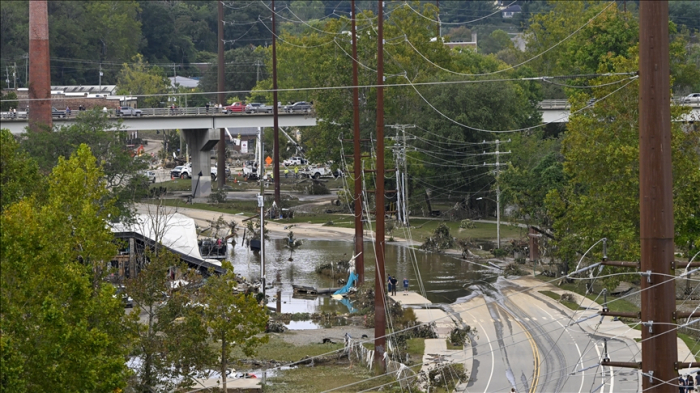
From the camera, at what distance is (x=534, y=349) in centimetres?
3791

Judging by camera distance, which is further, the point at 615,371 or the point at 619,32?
the point at 619,32

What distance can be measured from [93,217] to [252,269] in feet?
106

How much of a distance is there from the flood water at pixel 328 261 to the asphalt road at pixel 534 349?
347 centimetres

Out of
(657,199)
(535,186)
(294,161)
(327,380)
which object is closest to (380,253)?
(327,380)

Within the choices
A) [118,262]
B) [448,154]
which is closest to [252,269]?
[118,262]

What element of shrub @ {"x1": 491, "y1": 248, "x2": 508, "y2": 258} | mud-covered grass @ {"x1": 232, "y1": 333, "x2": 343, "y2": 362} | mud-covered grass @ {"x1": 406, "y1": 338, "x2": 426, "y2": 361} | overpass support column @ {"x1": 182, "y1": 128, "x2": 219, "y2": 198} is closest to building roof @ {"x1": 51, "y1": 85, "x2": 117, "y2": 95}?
overpass support column @ {"x1": 182, "y1": 128, "x2": 219, "y2": 198}

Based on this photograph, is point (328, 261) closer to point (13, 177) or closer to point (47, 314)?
point (13, 177)

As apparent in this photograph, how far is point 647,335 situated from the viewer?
47.4ft

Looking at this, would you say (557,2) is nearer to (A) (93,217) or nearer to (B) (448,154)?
(B) (448,154)

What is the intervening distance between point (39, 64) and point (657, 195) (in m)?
67.6

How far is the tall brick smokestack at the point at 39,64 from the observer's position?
2911 inches

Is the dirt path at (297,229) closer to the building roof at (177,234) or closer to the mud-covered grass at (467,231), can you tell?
the mud-covered grass at (467,231)

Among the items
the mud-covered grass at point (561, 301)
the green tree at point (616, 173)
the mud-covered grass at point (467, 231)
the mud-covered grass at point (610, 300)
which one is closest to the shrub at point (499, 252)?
the mud-covered grass at point (467, 231)

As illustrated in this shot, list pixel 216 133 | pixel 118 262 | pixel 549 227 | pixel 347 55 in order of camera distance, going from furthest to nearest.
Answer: pixel 216 133, pixel 347 55, pixel 549 227, pixel 118 262
